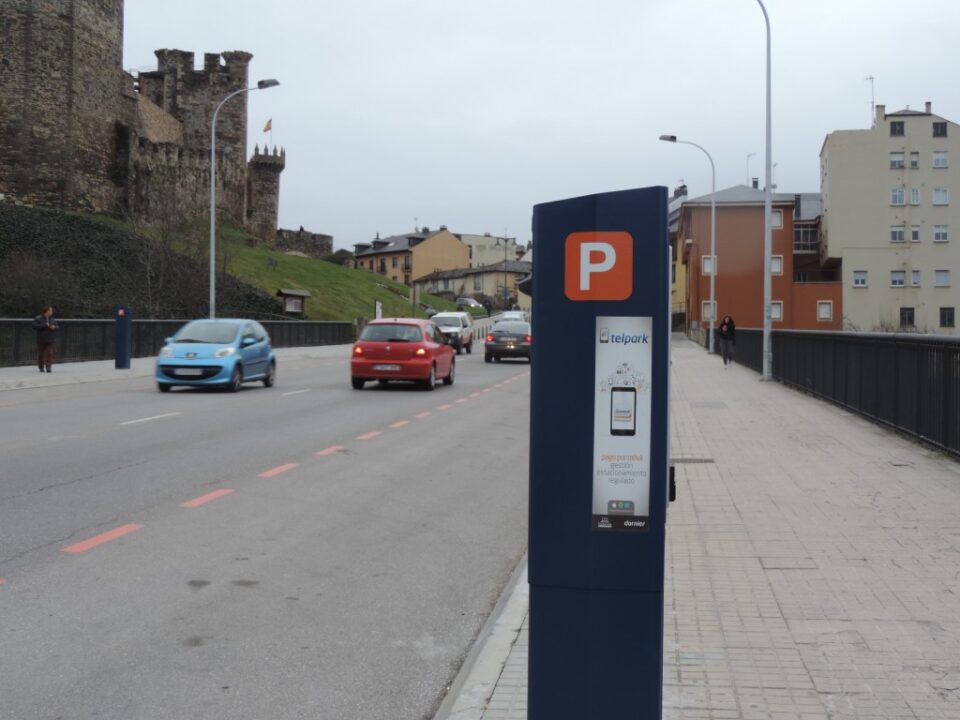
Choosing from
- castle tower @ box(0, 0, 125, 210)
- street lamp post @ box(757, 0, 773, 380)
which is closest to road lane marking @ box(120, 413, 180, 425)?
street lamp post @ box(757, 0, 773, 380)

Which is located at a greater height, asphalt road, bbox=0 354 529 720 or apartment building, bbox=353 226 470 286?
apartment building, bbox=353 226 470 286

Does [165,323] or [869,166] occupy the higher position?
[869,166]

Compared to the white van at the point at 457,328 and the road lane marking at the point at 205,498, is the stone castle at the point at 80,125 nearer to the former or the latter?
the white van at the point at 457,328

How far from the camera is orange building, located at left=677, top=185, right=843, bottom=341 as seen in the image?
7406cm

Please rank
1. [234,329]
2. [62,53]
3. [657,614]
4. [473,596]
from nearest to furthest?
[657,614]
[473,596]
[234,329]
[62,53]

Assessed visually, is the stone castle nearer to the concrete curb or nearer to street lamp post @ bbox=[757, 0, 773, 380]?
street lamp post @ bbox=[757, 0, 773, 380]

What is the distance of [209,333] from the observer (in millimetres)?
23125

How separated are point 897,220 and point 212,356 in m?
65.3

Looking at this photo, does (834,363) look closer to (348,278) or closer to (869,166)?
(869,166)

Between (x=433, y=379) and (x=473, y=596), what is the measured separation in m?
17.4

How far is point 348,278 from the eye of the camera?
86.8m

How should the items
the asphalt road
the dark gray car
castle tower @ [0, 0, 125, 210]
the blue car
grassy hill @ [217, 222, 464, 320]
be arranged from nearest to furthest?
the asphalt road < the blue car < the dark gray car < castle tower @ [0, 0, 125, 210] < grassy hill @ [217, 222, 464, 320]

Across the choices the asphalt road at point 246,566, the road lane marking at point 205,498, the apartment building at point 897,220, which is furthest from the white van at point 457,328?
the apartment building at point 897,220

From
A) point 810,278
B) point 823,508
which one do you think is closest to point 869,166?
point 810,278
